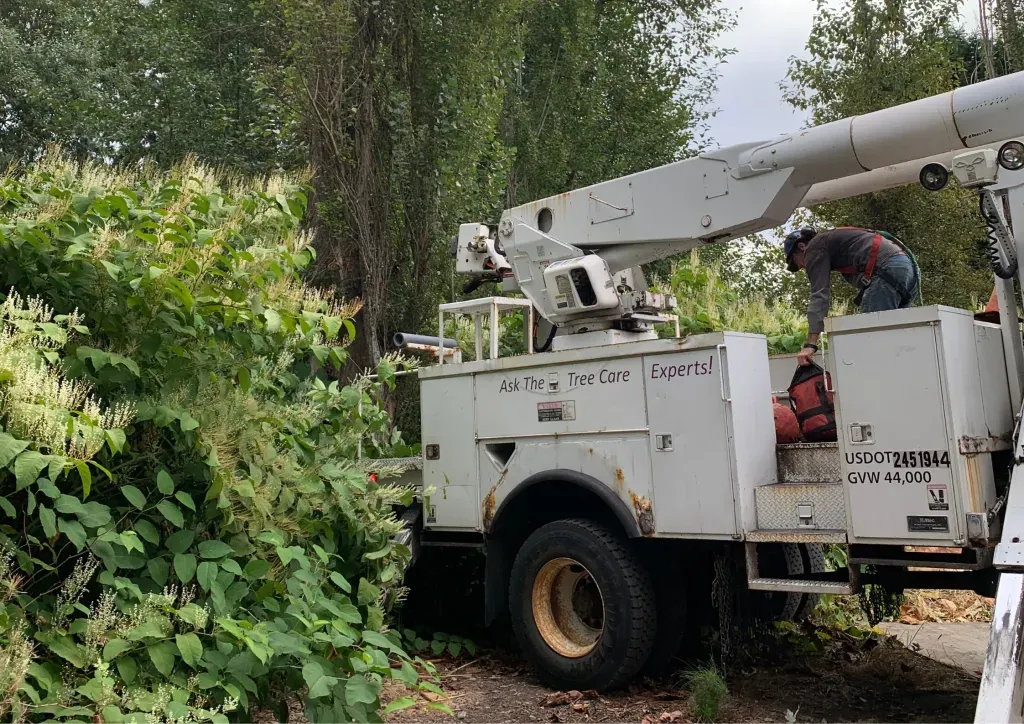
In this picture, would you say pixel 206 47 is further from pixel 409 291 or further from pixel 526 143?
pixel 409 291

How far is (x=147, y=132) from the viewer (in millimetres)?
16406

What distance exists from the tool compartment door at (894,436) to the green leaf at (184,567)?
333 cm

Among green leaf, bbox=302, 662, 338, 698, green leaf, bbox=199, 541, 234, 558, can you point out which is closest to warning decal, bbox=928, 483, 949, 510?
green leaf, bbox=302, 662, 338, 698

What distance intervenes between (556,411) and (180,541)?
8.86 ft

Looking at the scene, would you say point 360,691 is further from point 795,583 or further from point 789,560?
point 789,560

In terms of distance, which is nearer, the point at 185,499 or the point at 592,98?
the point at 185,499

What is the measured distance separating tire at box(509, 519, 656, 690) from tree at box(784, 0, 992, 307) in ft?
30.6

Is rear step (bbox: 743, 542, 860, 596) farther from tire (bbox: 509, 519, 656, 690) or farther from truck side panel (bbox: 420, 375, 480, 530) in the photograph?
truck side panel (bbox: 420, 375, 480, 530)

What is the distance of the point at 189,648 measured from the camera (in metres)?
4.20

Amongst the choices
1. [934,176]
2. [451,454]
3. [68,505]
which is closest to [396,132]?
[451,454]

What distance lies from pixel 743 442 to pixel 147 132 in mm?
13845

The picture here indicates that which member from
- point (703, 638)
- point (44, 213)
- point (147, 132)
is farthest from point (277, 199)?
point (147, 132)

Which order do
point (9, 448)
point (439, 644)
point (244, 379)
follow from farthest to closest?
point (439, 644) < point (244, 379) < point (9, 448)

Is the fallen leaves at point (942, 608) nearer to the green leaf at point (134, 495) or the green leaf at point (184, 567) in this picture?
the green leaf at point (184, 567)
